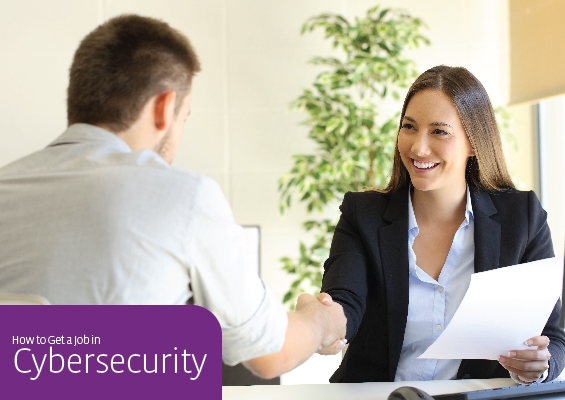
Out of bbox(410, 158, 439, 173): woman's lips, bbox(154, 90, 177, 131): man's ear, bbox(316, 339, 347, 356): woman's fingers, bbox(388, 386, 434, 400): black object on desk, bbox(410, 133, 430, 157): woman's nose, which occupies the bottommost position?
bbox(316, 339, 347, 356): woman's fingers

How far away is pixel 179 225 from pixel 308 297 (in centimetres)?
74

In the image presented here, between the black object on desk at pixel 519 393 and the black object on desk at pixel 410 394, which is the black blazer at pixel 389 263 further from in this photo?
the black object on desk at pixel 410 394

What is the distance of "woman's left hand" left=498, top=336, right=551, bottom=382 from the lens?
4.43 ft

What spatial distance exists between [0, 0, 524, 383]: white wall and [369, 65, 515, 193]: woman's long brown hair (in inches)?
65.9

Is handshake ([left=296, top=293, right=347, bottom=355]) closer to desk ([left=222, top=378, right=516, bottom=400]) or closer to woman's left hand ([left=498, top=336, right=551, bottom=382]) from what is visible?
desk ([left=222, top=378, right=516, bottom=400])

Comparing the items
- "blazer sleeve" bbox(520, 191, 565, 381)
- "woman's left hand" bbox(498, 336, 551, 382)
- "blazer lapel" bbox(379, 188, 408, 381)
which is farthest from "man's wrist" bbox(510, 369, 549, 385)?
"blazer lapel" bbox(379, 188, 408, 381)

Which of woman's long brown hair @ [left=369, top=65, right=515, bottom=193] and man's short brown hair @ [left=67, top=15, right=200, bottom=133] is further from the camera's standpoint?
woman's long brown hair @ [left=369, top=65, right=515, bottom=193]

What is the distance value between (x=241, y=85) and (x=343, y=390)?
2.39 m

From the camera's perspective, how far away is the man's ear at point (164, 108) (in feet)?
3.32

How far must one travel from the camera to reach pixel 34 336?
84 cm

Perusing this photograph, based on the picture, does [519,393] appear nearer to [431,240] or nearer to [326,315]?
[326,315]

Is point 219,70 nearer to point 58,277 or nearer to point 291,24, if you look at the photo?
point 291,24

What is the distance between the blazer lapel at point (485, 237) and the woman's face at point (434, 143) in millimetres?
139

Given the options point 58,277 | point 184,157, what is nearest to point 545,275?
point 58,277
